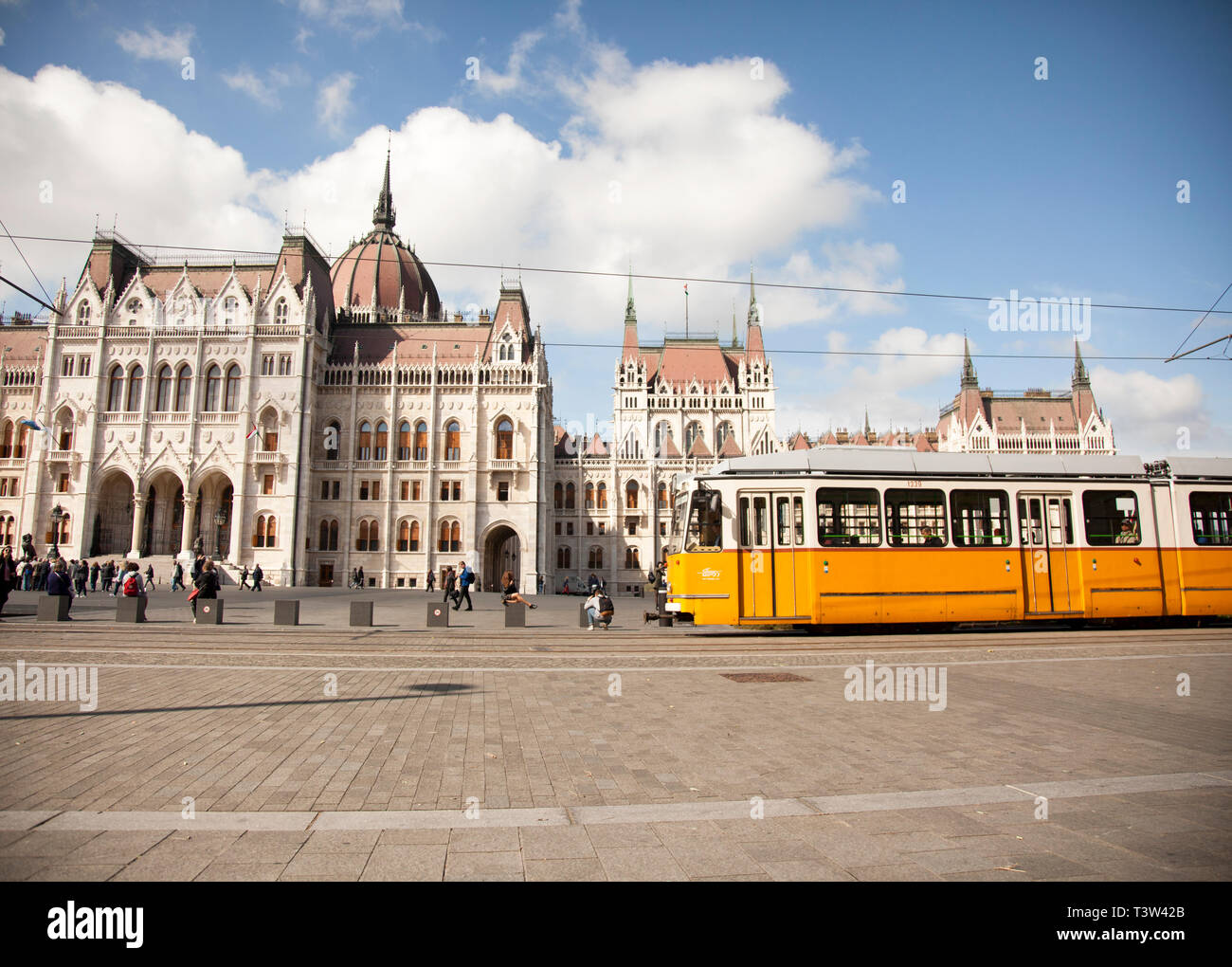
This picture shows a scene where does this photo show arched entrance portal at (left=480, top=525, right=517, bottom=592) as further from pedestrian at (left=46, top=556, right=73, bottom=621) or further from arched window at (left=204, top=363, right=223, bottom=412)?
pedestrian at (left=46, top=556, right=73, bottom=621)

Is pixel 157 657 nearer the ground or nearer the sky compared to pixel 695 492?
nearer the ground

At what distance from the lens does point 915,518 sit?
14.8 m

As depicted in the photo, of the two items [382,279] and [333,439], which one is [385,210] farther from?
[333,439]

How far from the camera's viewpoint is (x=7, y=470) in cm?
4566

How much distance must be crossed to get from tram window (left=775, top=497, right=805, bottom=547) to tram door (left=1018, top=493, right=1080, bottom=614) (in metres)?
5.11

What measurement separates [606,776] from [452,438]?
44.1 m

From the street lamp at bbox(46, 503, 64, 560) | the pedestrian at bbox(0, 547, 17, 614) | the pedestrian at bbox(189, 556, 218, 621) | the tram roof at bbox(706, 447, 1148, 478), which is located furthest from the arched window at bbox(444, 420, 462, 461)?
the tram roof at bbox(706, 447, 1148, 478)

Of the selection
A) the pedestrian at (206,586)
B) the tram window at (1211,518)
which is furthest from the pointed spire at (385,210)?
the tram window at (1211,518)

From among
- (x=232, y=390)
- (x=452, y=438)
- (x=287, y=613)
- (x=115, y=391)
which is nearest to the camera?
(x=287, y=613)

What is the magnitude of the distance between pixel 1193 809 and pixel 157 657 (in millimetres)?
12476

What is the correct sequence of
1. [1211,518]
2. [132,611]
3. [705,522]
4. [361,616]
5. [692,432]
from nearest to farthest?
[705,522] < [1211,518] < [132,611] < [361,616] < [692,432]

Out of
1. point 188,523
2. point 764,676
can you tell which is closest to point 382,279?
point 188,523

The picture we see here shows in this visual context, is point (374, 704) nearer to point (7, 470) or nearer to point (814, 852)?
point (814, 852)
